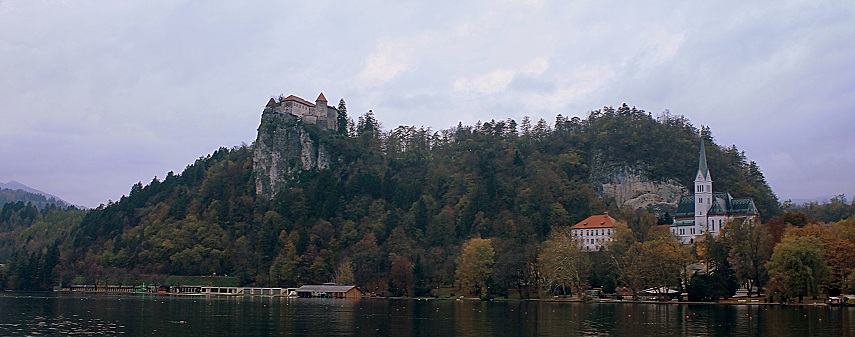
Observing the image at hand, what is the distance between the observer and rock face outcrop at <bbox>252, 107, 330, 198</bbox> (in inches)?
7579

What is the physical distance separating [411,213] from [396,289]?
28304 millimetres

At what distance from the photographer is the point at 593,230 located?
139125 millimetres

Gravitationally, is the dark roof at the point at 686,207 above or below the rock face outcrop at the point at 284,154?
below

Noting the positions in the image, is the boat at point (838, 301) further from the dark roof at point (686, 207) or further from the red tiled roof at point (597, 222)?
the dark roof at point (686, 207)

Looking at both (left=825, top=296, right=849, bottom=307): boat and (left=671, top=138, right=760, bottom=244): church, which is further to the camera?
(left=671, top=138, right=760, bottom=244): church

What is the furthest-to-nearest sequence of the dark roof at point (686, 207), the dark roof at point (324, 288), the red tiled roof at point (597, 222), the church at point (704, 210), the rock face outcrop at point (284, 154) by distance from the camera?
1. the rock face outcrop at point (284, 154)
2. the dark roof at point (686, 207)
3. the church at point (704, 210)
4. the red tiled roof at point (597, 222)
5. the dark roof at point (324, 288)

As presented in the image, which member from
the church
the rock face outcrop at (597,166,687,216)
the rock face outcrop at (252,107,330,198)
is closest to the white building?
the church

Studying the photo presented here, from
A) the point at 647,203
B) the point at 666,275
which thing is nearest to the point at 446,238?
the point at 647,203

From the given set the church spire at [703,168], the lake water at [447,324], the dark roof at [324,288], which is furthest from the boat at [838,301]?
the dark roof at [324,288]

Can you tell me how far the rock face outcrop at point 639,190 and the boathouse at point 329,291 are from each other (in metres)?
56.2

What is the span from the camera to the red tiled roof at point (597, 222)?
13750 centimetres

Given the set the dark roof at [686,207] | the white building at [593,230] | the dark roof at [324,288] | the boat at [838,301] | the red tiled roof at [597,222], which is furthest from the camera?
the dark roof at [686,207]

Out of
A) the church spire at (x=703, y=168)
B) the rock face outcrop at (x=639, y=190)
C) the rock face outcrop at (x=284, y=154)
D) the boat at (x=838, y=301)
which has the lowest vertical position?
the boat at (x=838, y=301)

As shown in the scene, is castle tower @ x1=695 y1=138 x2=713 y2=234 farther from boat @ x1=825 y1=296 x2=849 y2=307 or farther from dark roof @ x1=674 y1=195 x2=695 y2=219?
boat @ x1=825 y1=296 x2=849 y2=307
